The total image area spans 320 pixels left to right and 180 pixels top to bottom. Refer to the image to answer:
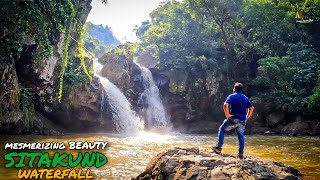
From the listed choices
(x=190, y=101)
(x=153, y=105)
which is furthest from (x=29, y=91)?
(x=190, y=101)

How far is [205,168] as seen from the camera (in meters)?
5.20

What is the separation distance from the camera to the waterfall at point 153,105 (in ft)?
88.4

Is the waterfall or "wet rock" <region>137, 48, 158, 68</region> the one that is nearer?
the waterfall

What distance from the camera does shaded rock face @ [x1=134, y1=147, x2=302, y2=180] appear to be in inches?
199

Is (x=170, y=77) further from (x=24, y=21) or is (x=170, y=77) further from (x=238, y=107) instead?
(x=238, y=107)

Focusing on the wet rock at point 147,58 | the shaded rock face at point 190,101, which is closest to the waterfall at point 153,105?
the shaded rock face at point 190,101

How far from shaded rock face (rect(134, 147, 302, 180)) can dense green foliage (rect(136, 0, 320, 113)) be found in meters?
17.9

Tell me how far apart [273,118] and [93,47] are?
40365 mm

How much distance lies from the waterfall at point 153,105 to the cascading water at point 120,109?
1.70 m

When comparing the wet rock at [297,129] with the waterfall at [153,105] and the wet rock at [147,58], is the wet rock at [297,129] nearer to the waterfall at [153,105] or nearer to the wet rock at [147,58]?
the waterfall at [153,105]

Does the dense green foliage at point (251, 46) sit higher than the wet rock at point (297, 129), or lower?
higher

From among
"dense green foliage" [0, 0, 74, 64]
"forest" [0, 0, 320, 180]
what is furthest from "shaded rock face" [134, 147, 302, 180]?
"dense green foliage" [0, 0, 74, 64]

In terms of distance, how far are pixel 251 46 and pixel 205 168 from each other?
22.8 metres

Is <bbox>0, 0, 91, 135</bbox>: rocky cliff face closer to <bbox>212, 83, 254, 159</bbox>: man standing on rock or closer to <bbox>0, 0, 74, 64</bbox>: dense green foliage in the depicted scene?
<bbox>0, 0, 74, 64</bbox>: dense green foliage
